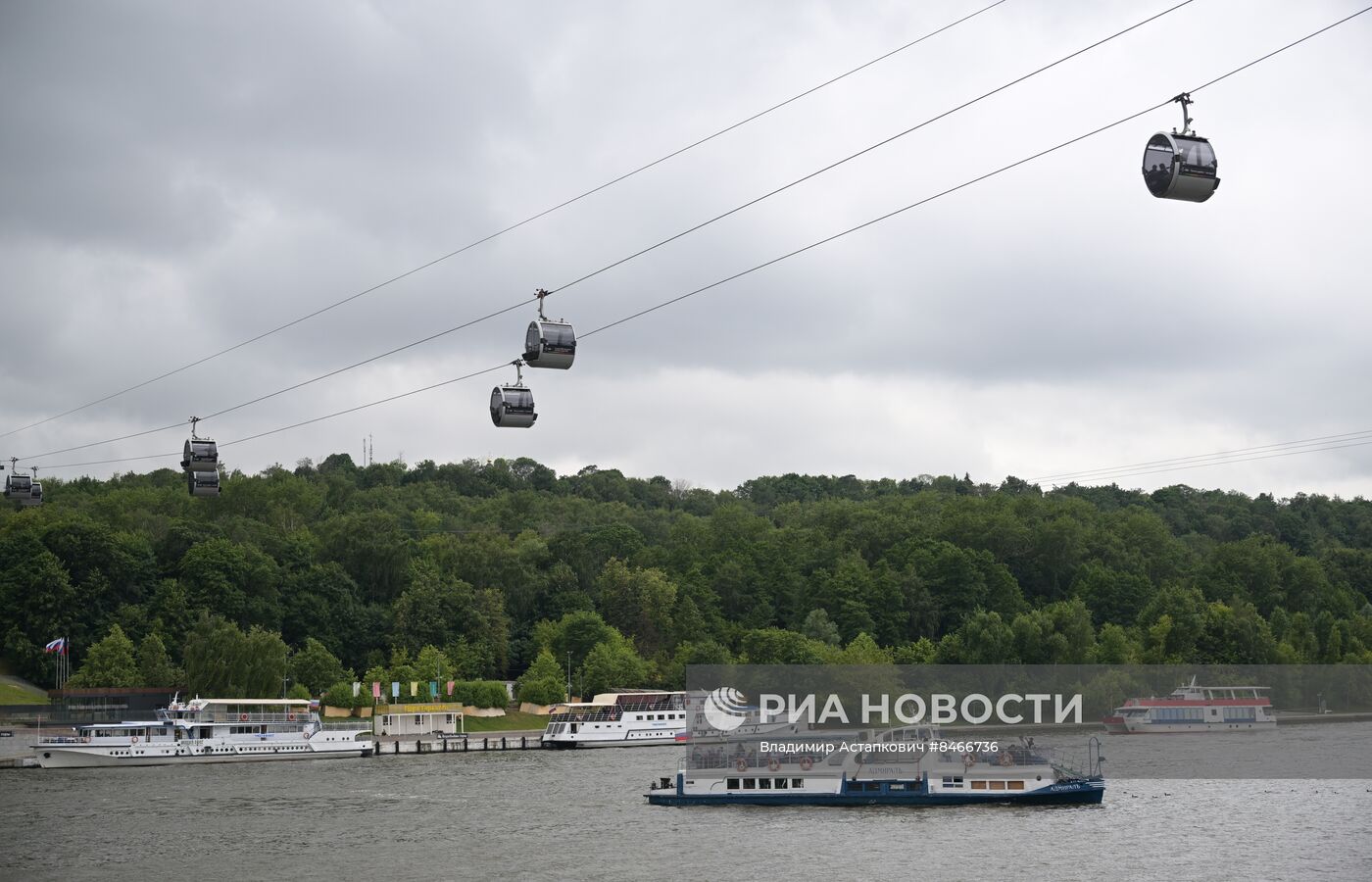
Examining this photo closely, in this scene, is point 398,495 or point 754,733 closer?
point 754,733

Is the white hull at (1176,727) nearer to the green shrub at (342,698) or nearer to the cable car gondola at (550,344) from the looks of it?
the green shrub at (342,698)

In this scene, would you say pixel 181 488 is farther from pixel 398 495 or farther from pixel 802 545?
pixel 802 545

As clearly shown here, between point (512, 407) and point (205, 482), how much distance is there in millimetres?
13992

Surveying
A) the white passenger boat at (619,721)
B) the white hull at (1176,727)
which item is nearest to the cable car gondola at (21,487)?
the white passenger boat at (619,721)

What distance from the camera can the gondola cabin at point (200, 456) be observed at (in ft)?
125

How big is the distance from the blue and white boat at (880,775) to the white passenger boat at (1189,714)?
51843mm

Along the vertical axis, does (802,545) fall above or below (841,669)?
above

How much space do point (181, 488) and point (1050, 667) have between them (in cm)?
8773

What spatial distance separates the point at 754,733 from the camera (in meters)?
100

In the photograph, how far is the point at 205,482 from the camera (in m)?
38.2

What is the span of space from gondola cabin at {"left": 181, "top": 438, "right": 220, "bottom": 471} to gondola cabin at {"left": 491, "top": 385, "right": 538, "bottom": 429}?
1356cm

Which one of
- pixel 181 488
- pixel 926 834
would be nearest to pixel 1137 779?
pixel 926 834

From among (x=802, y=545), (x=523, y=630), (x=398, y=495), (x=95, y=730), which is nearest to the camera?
(x=95, y=730)

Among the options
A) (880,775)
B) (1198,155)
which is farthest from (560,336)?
(880,775)
